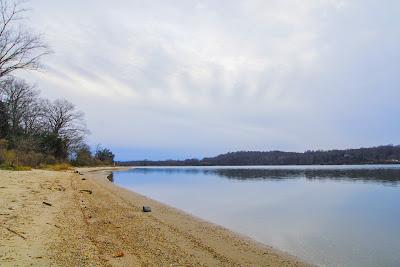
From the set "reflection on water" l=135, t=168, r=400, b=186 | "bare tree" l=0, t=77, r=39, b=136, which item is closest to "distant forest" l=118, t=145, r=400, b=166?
"reflection on water" l=135, t=168, r=400, b=186

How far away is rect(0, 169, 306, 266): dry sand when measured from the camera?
7.80 m

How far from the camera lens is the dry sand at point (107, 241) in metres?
7.80

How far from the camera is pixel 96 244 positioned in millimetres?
9258

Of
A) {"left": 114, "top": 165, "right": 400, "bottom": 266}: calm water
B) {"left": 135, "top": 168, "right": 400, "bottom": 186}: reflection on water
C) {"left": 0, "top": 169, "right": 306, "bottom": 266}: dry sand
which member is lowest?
{"left": 114, "top": 165, "right": 400, "bottom": 266}: calm water

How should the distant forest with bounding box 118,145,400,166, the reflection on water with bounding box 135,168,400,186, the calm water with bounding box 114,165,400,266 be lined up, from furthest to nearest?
the distant forest with bounding box 118,145,400,166 < the reflection on water with bounding box 135,168,400,186 < the calm water with bounding box 114,165,400,266

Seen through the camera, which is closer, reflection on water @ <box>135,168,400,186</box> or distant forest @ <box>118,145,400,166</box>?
reflection on water @ <box>135,168,400,186</box>

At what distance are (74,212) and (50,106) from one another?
67.6 m

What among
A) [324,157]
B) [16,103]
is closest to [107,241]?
[16,103]

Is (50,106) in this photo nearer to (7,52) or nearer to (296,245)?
(7,52)

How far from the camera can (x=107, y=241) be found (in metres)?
9.86

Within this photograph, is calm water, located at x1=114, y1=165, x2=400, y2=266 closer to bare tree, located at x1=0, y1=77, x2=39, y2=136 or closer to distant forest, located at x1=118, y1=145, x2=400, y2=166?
bare tree, located at x1=0, y1=77, x2=39, y2=136

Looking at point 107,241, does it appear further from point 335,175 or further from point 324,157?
point 324,157

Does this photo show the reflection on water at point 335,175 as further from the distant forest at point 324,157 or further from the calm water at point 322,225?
the distant forest at point 324,157

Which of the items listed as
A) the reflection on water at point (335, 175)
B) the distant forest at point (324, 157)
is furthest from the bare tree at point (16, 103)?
the distant forest at point (324, 157)
